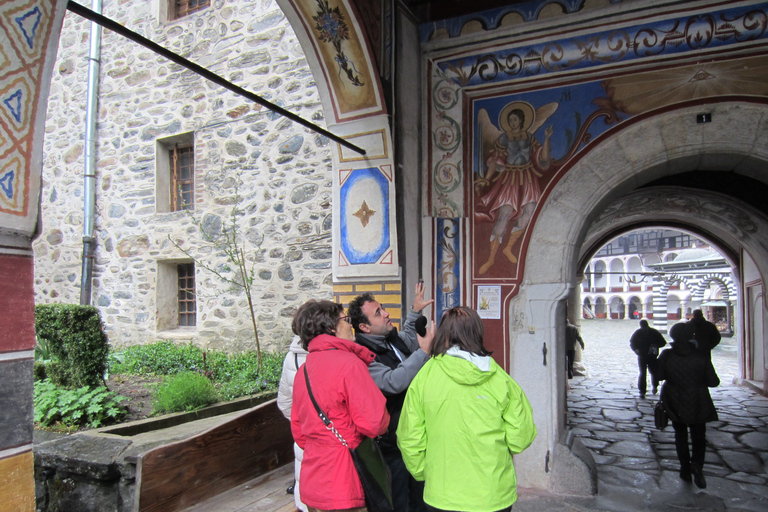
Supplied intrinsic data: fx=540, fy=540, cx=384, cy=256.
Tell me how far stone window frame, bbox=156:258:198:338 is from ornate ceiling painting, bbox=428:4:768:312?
4.16 m

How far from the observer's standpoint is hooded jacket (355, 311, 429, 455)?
7.57 ft

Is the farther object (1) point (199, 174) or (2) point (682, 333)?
(1) point (199, 174)

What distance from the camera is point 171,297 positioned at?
23.5 ft

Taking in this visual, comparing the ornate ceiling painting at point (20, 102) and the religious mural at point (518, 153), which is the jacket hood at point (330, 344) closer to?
the ornate ceiling painting at point (20, 102)

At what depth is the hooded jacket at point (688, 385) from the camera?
4211mm

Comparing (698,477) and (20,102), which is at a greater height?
(20,102)

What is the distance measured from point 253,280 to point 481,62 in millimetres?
3534

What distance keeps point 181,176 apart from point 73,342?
366 centimetres

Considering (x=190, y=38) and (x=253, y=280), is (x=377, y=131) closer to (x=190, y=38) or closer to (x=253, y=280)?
(x=253, y=280)

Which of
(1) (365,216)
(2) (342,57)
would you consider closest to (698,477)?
(1) (365,216)

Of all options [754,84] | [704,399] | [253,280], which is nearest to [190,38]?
[253,280]

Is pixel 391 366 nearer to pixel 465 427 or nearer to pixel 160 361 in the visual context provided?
pixel 465 427

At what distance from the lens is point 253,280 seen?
621 cm

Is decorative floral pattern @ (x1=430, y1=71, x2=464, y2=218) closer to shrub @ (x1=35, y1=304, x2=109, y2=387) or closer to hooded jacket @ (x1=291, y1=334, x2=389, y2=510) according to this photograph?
hooded jacket @ (x1=291, y1=334, x2=389, y2=510)
